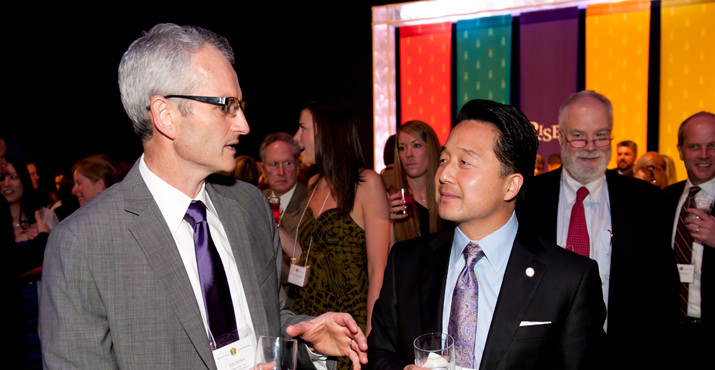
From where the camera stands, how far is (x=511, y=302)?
65.2 inches

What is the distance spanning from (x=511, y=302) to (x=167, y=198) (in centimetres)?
117

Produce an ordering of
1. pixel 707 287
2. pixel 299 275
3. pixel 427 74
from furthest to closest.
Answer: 1. pixel 427 74
2. pixel 299 275
3. pixel 707 287

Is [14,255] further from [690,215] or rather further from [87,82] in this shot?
[87,82]

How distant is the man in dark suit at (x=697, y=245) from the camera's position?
2.86 m

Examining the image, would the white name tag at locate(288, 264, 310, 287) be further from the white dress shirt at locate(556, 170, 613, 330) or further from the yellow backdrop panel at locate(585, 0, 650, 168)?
the yellow backdrop panel at locate(585, 0, 650, 168)

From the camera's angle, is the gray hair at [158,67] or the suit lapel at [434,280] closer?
the gray hair at [158,67]

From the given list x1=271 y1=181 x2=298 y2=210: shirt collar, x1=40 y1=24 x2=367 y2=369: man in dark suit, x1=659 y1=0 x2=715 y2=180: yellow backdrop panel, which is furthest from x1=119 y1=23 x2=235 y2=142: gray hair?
x1=659 y1=0 x2=715 y2=180: yellow backdrop panel

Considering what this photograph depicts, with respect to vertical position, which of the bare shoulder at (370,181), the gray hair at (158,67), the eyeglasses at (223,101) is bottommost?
the bare shoulder at (370,181)

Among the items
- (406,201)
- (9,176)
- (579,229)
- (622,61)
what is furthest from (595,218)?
(622,61)

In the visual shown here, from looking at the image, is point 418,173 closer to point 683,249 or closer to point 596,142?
point 596,142

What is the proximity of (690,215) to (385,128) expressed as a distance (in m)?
6.52

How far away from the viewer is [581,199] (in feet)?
9.16

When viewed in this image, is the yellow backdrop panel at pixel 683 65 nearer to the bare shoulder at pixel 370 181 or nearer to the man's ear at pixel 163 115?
the bare shoulder at pixel 370 181

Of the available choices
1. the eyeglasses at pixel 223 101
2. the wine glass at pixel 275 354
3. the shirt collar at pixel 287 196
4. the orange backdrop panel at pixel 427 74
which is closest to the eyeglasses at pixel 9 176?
the shirt collar at pixel 287 196
